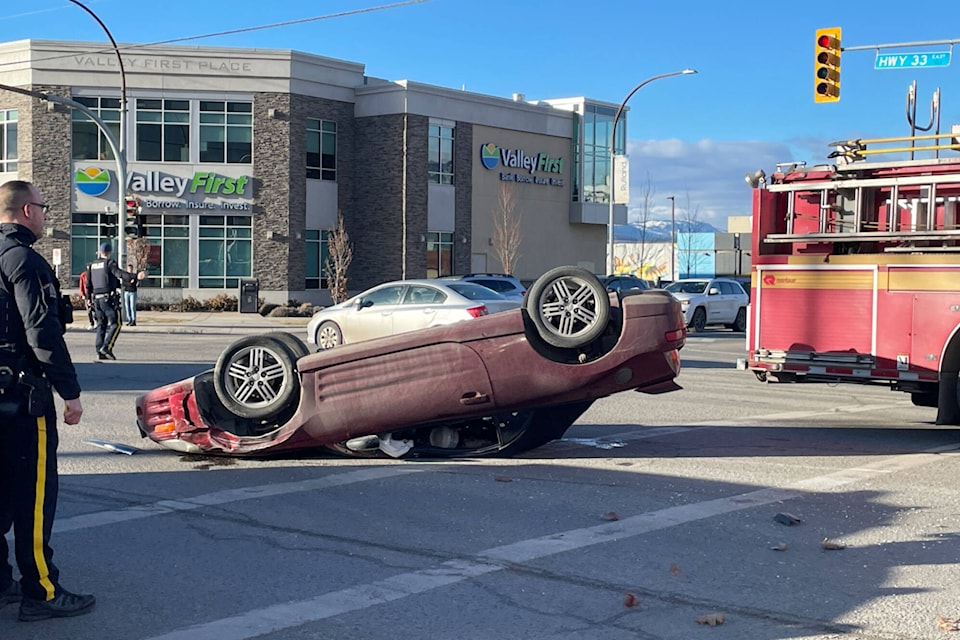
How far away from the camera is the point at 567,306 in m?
8.80

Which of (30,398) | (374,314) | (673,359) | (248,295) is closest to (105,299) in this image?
(374,314)

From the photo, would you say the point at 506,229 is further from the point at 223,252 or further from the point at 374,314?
the point at 374,314

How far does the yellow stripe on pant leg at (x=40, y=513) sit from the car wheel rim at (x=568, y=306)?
4.52 m

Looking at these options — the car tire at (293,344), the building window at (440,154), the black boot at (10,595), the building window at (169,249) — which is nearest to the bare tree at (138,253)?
the building window at (169,249)

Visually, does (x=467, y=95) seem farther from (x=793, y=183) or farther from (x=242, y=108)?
(x=793, y=183)

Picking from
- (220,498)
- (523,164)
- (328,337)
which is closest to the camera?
(220,498)

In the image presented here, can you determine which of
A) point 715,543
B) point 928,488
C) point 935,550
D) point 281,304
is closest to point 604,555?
point 715,543

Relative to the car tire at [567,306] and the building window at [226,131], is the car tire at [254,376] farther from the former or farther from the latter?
the building window at [226,131]

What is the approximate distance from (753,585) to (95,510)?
176 inches

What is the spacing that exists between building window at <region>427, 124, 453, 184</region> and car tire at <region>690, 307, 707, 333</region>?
18.8 meters

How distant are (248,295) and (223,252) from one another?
Result: 4.44 m

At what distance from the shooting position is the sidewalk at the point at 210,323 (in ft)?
101

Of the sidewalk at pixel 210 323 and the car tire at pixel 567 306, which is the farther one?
the sidewalk at pixel 210 323

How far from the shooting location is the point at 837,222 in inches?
464
